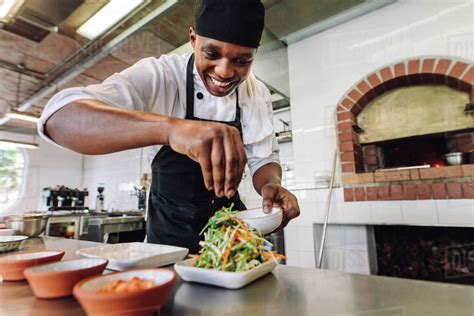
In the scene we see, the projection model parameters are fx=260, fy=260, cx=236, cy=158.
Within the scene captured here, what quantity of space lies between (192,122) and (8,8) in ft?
4.59

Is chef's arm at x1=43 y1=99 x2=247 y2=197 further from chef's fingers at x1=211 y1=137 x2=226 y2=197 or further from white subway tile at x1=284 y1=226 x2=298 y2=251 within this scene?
white subway tile at x1=284 y1=226 x2=298 y2=251

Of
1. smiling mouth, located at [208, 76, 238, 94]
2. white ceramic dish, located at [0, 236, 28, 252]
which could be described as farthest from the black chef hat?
white ceramic dish, located at [0, 236, 28, 252]

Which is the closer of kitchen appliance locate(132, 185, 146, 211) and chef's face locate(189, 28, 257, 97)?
chef's face locate(189, 28, 257, 97)

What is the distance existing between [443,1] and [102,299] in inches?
96.6

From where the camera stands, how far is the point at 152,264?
1.54ft

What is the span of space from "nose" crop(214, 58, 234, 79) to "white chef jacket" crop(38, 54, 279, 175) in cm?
13

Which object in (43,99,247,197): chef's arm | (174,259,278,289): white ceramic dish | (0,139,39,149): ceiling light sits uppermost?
(0,139,39,149): ceiling light

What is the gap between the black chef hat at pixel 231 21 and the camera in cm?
71

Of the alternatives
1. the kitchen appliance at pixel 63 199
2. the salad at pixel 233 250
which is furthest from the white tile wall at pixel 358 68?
the kitchen appliance at pixel 63 199

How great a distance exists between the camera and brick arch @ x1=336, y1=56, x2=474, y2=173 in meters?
1.71

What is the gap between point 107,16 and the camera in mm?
1571

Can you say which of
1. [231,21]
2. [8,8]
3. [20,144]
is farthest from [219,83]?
[8,8]

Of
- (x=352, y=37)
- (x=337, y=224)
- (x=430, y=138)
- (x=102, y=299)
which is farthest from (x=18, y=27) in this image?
(x=430, y=138)

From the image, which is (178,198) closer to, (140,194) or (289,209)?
(140,194)
